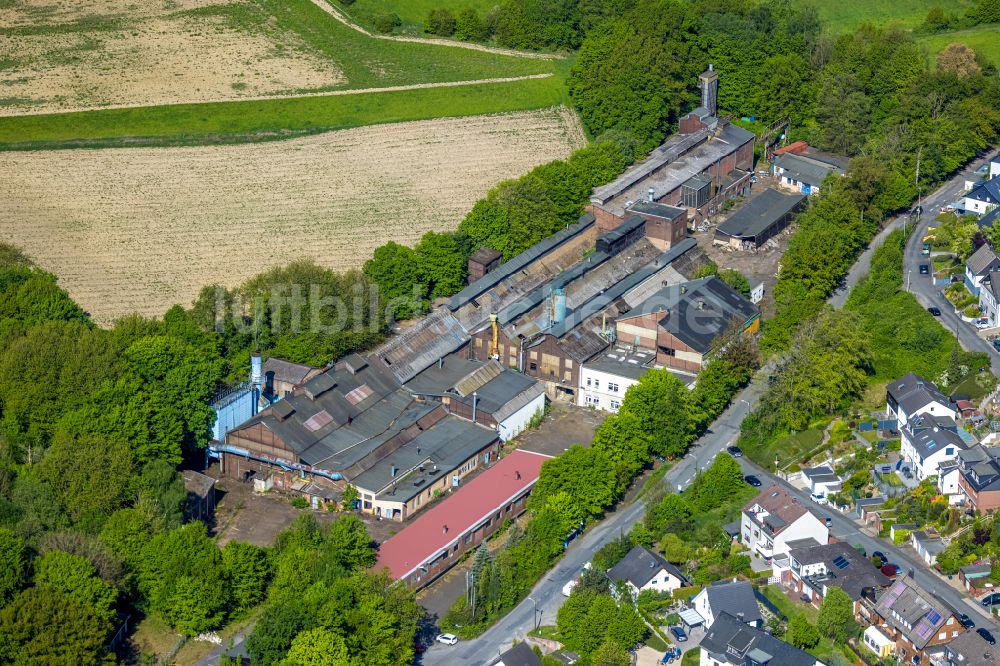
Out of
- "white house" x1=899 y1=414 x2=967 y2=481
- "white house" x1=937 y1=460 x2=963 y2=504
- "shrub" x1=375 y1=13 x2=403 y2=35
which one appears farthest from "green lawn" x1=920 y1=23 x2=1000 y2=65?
"white house" x1=937 y1=460 x2=963 y2=504

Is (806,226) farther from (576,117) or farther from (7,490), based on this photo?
(7,490)

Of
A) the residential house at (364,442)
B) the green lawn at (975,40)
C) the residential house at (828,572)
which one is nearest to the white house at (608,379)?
the residential house at (364,442)

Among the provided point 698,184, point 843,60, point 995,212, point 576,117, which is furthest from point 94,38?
point 995,212

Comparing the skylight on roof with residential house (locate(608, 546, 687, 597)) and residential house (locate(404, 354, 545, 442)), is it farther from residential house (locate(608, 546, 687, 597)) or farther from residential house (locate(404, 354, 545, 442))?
residential house (locate(608, 546, 687, 597))

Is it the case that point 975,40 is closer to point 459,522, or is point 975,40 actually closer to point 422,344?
point 422,344

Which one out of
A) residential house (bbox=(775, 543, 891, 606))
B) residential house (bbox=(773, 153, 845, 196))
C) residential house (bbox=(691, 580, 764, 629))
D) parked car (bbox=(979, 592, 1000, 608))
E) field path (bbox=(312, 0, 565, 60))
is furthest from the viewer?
field path (bbox=(312, 0, 565, 60))

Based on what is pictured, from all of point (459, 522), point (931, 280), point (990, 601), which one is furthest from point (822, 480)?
point (931, 280)

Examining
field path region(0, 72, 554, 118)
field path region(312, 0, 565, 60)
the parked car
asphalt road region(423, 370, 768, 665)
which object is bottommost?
asphalt road region(423, 370, 768, 665)
